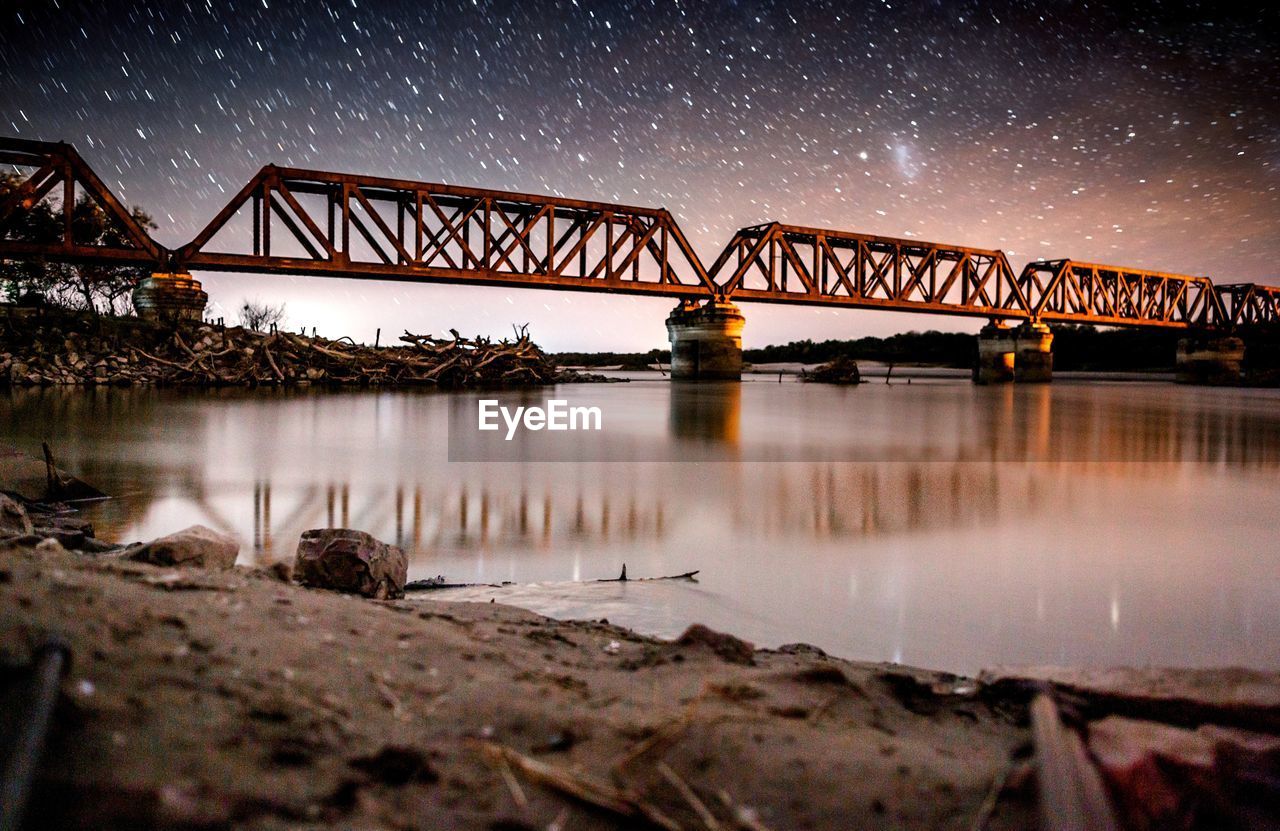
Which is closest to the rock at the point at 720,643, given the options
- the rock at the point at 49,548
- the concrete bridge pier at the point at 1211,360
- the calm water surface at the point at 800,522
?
the calm water surface at the point at 800,522

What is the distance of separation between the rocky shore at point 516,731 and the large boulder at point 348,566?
87 centimetres

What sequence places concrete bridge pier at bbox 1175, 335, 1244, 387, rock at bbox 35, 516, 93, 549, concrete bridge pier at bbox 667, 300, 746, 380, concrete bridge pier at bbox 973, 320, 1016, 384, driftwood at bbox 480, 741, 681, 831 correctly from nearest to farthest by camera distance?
driftwood at bbox 480, 741, 681, 831, rock at bbox 35, 516, 93, 549, concrete bridge pier at bbox 667, 300, 746, 380, concrete bridge pier at bbox 973, 320, 1016, 384, concrete bridge pier at bbox 1175, 335, 1244, 387

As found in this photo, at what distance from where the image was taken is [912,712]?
1796 millimetres

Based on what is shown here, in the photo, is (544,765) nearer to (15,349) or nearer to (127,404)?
(127,404)

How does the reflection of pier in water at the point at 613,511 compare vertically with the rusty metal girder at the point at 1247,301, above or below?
below

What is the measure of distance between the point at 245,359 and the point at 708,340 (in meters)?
19.4

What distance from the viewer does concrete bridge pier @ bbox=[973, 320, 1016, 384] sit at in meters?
48.2

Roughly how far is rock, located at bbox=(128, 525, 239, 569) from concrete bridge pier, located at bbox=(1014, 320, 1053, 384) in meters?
53.6

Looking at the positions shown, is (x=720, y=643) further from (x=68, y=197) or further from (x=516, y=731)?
(x=68, y=197)

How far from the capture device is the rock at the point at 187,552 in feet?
8.22

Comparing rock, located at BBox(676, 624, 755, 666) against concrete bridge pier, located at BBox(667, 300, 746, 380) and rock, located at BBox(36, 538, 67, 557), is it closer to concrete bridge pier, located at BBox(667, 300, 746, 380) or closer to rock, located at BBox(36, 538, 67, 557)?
rock, located at BBox(36, 538, 67, 557)

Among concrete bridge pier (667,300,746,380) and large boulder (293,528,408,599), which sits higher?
concrete bridge pier (667,300,746,380)

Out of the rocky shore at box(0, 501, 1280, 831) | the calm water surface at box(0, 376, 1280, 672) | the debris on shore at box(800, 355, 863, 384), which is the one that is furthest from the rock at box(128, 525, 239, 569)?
the debris on shore at box(800, 355, 863, 384)

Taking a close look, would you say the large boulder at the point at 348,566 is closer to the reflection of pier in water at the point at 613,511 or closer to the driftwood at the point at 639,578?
the reflection of pier in water at the point at 613,511
